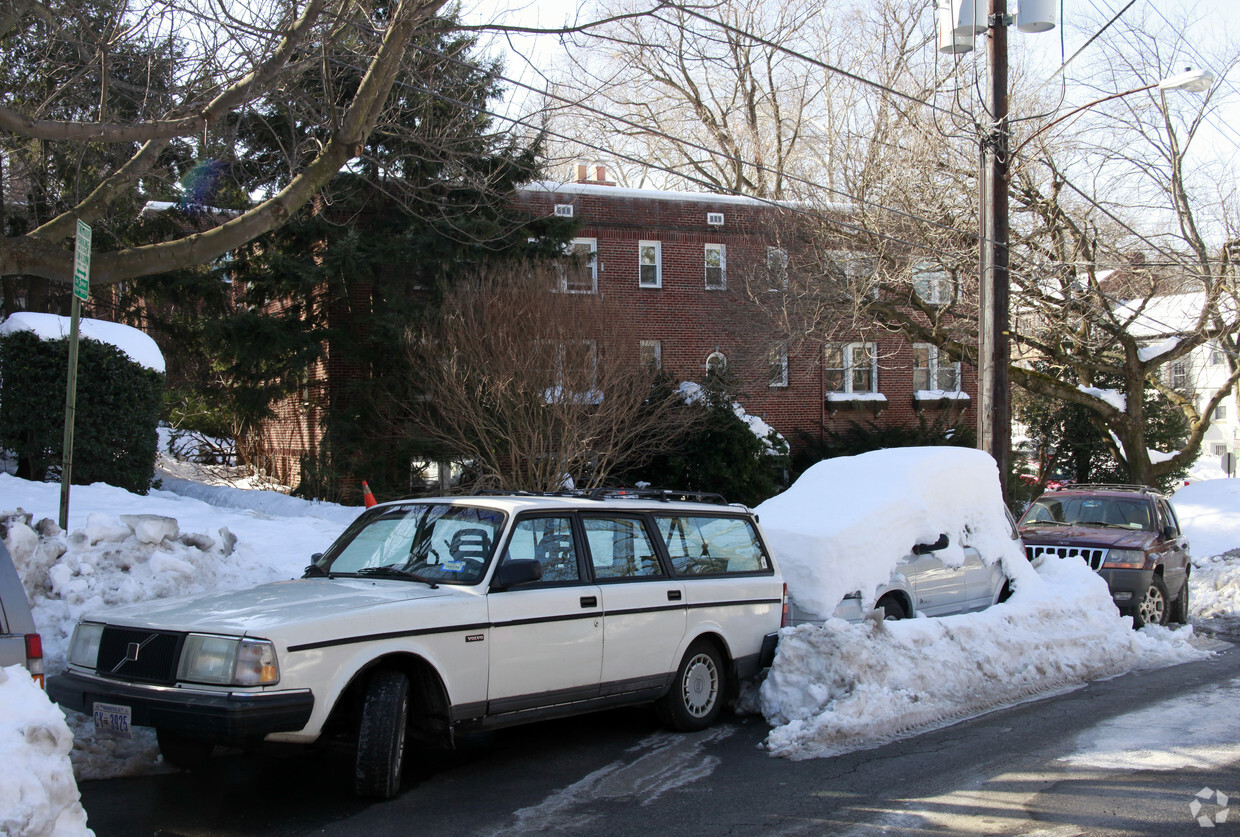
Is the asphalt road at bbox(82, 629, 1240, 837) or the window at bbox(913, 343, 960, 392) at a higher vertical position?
the window at bbox(913, 343, 960, 392)

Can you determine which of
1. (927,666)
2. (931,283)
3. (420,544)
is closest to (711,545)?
(927,666)

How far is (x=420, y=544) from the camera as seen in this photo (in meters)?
6.61

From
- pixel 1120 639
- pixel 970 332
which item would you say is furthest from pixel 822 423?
pixel 1120 639

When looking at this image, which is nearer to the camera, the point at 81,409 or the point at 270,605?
the point at 270,605

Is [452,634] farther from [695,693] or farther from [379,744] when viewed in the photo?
[695,693]

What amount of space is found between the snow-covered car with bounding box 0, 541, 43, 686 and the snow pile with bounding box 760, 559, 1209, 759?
4.36 metres

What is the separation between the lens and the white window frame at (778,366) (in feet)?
73.5

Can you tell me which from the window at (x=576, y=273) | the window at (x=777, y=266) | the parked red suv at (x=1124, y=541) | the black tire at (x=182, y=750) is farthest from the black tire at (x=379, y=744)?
the window at (x=777, y=266)

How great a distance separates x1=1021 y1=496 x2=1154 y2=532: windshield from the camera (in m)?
12.8

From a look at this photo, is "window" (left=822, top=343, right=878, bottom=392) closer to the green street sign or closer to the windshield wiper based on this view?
the green street sign

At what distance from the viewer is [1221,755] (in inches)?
265

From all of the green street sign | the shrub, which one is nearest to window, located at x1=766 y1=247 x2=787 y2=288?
the shrub

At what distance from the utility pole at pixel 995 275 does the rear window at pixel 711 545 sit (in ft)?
19.7

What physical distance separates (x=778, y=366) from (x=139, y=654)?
69.0ft
